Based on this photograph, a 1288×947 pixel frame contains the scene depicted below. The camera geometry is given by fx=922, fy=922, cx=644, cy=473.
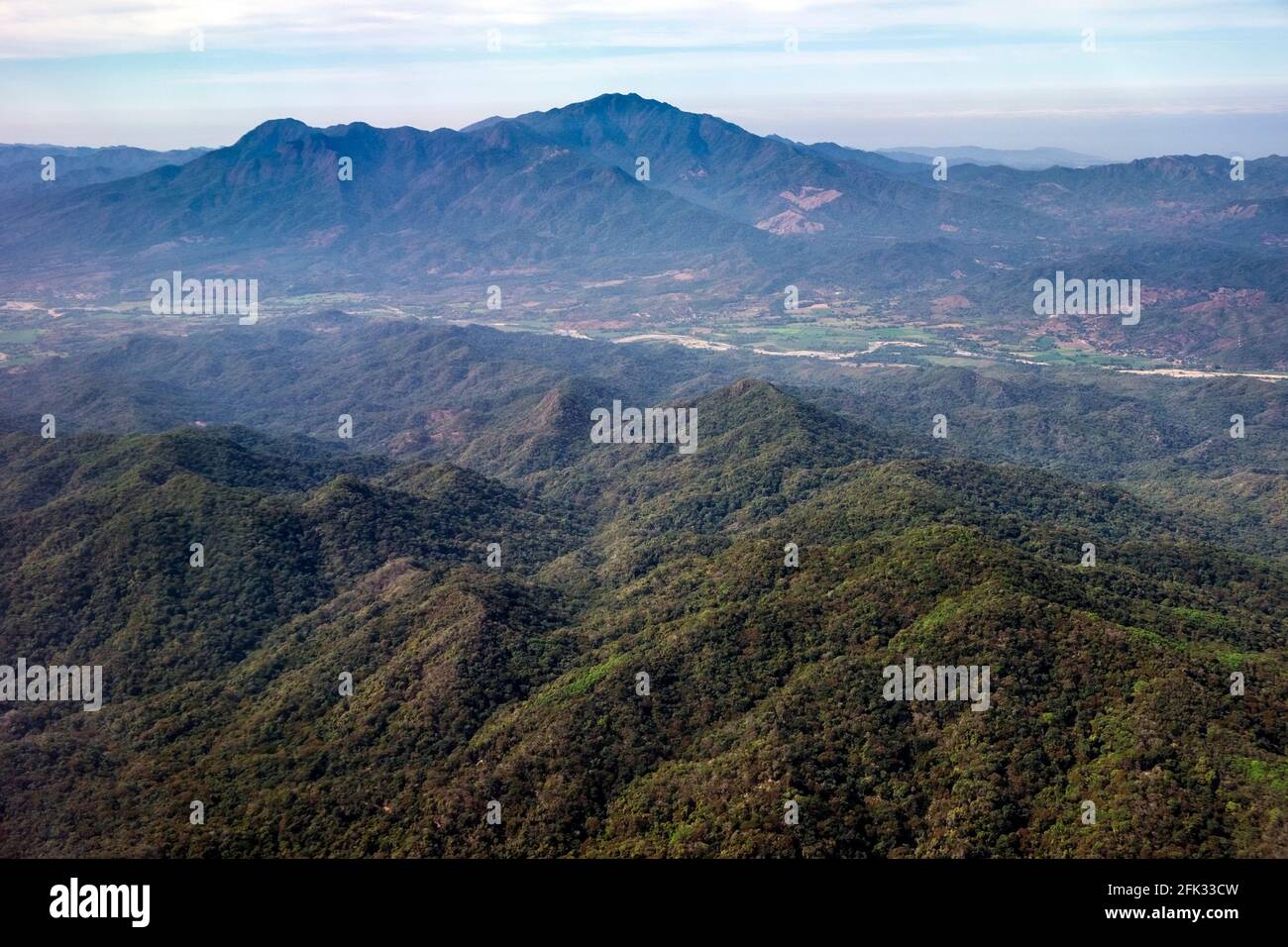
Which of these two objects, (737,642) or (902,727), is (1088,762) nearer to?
(902,727)

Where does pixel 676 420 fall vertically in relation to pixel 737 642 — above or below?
above

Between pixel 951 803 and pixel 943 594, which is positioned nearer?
pixel 951 803

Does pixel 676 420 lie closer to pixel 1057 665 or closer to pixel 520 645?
pixel 520 645

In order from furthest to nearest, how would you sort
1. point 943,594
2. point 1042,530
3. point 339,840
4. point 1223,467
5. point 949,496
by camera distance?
point 1223,467, point 949,496, point 1042,530, point 943,594, point 339,840
